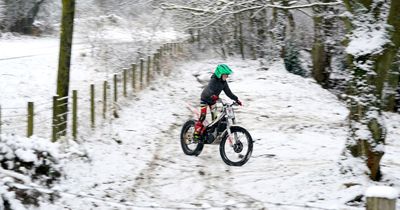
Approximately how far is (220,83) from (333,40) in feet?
45.8

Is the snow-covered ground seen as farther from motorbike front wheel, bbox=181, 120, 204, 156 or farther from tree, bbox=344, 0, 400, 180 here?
tree, bbox=344, 0, 400, 180

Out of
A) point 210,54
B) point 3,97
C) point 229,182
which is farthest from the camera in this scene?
point 210,54

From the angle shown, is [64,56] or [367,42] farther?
[64,56]

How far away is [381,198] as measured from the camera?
498cm

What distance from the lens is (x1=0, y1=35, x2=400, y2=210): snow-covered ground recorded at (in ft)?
26.3

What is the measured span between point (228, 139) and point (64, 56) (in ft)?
12.2

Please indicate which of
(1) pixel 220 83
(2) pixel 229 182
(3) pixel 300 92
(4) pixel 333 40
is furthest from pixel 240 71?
(2) pixel 229 182

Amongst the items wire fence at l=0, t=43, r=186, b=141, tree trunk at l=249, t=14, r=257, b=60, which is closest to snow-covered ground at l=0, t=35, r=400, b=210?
wire fence at l=0, t=43, r=186, b=141

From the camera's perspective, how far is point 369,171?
8.13 metres

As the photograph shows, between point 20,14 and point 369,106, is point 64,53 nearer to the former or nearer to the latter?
point 369,106

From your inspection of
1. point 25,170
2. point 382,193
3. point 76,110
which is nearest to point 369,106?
point 382,193

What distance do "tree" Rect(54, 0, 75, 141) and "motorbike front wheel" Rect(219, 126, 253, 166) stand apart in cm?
324

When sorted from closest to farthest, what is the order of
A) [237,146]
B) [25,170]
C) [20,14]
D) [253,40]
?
[25,170], [237,146], [253,40], [20,14]

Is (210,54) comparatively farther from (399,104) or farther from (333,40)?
(399,104)
